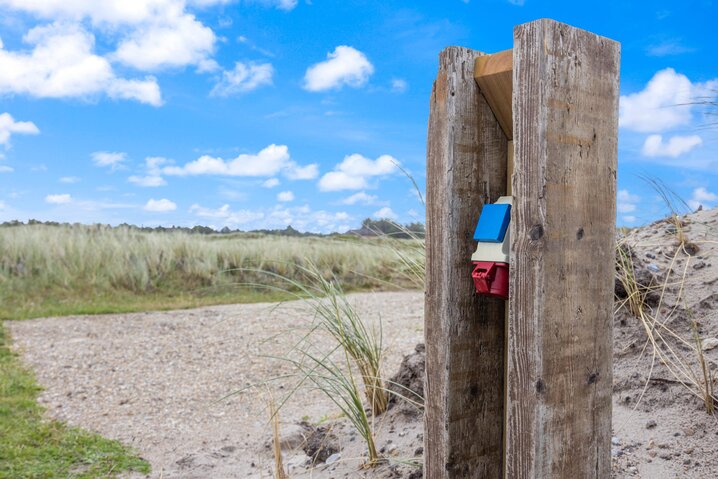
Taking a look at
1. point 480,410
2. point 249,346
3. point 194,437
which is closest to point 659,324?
point 480,410

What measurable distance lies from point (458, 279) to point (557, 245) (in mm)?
304

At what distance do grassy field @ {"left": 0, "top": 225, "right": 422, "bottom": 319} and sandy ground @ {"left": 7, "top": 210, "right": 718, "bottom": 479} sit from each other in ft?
3.58

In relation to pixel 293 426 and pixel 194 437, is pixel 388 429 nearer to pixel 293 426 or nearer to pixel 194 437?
pixel 293 426

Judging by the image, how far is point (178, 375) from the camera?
538 centimetres

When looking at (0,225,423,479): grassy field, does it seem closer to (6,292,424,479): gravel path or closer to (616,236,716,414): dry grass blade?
(6,292,424,479): gravel path

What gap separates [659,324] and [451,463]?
1652 mm

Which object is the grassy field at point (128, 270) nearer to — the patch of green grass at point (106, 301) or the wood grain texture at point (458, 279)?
the patch of green grass at point (106, 301)

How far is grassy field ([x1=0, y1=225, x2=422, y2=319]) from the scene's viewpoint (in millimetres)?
8195

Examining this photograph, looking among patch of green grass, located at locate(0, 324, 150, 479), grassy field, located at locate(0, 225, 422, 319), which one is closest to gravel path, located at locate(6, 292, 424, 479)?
patch of green grass, located at locate(0, 324, 150, 479)

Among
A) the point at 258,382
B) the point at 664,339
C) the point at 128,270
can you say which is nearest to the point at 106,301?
the point at 128,270

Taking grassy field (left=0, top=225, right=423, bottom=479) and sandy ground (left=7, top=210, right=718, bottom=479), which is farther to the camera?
grassy field (left=0, top=225, right=423, bottom=479)

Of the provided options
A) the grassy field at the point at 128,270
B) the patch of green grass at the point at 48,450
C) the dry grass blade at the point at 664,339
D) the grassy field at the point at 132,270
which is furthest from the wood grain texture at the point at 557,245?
the grassy field at the point at 128,270

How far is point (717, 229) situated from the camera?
12.3 feet

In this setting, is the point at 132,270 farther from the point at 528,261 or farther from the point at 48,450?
the point at 528,261
